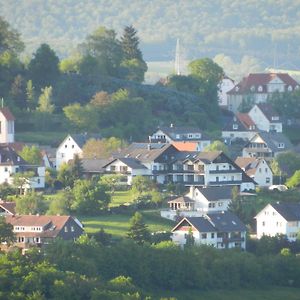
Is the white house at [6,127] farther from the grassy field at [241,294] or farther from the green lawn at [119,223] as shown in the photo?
the grassy field at [241,294]

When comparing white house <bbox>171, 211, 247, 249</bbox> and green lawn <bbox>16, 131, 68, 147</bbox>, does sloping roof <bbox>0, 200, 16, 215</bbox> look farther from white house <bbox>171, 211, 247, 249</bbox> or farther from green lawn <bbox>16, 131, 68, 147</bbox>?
green lawn <bbox>16, 131, 68, 147</bbox>

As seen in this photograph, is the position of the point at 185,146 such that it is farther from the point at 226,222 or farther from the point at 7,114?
the point at 226,222

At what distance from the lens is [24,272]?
62344 millimetres

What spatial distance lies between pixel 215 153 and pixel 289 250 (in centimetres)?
1092

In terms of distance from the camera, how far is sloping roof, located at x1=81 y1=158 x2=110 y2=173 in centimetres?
8250

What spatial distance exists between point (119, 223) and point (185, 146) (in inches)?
605

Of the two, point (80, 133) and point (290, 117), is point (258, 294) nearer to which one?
point (80, 133)

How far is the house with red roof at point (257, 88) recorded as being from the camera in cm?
11194

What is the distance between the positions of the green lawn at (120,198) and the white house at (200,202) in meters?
1.83

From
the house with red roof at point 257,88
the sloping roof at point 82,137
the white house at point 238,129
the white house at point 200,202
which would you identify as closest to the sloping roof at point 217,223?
the white house at point 200,202

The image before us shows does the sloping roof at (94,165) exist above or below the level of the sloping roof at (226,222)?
above

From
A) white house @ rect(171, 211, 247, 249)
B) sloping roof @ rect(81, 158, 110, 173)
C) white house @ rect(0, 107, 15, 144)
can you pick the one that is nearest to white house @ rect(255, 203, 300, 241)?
white house @ rect(171, 211, 247, 249)

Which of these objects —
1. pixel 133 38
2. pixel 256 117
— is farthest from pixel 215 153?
pixel 133 38

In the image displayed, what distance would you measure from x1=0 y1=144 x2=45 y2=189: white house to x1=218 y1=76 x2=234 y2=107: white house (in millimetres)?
33889
